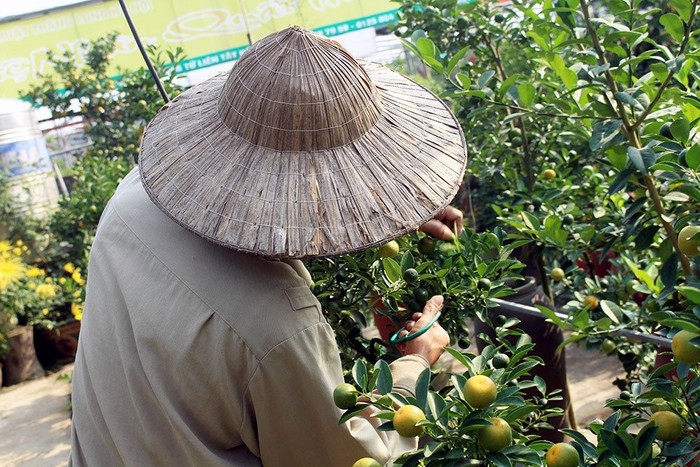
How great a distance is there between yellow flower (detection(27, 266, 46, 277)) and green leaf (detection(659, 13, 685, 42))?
15.2 ft

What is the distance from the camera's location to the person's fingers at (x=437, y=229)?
1709mm

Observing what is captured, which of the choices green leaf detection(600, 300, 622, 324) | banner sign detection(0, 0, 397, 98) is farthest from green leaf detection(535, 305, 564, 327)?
banner sign detection(0, 0, 397, 98)

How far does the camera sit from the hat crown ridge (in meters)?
1.19

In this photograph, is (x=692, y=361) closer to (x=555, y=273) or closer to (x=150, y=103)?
(x=555, y=273)

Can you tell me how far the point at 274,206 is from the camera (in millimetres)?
1169

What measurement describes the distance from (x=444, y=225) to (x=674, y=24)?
664mm

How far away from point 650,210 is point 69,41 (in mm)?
6938

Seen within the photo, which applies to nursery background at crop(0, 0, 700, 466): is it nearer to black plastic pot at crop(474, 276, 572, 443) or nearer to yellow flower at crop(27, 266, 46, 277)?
black plastic pot at crop(474, 276, 572, 443)

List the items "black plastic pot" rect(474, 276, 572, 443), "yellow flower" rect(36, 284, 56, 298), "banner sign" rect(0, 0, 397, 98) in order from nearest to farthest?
"black plastic pot" rect(474, 276, 572, 443) → "yellow flower" rect(36, 284, 56, 298) → "banner sign" rect(0, 0, 397, 98)

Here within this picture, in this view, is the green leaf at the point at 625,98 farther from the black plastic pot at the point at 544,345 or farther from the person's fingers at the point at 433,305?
the black plastic pot at the point at 544,345

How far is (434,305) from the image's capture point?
149cm

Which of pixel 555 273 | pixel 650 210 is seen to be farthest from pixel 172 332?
pixel 555 273

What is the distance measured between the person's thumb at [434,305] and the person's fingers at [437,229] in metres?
0.24

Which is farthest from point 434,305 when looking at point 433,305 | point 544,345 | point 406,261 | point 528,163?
point 528,163
